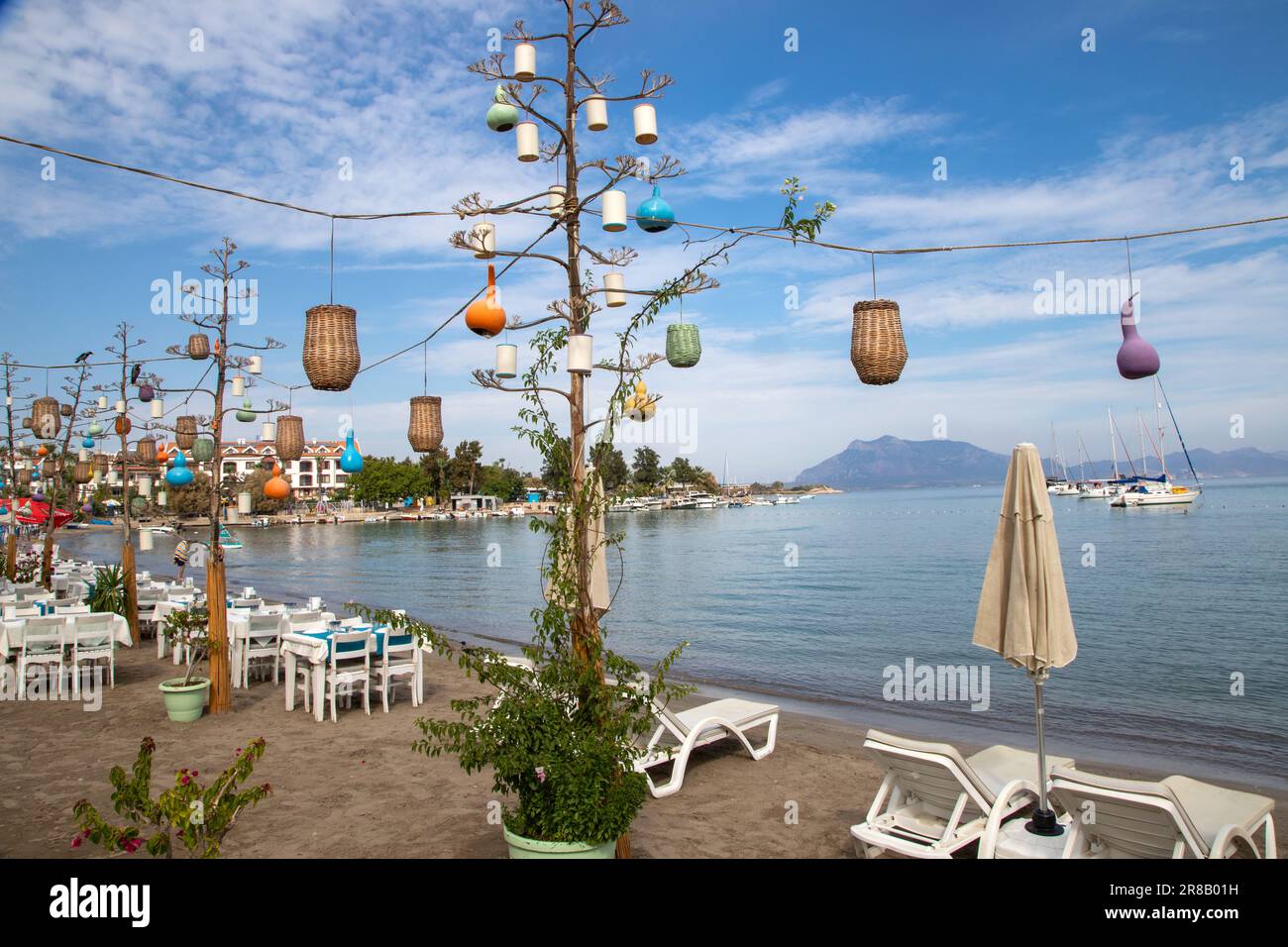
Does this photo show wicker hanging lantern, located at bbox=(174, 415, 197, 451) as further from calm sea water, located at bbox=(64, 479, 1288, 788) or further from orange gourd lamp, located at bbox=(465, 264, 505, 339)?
calm sea water, located at bbox=(64, 479, 1288, 788)

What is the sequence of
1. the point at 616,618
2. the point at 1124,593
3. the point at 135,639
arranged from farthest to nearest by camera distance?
the point at 1124,593 → the point at 616,618 → the point at 135,639

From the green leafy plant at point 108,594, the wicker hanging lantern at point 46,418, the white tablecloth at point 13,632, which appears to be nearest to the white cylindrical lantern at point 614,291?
the white tablecloth at point 13,632

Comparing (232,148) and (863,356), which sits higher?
(232,148)

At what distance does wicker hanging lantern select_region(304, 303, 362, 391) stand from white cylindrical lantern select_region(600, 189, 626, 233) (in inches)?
72.7

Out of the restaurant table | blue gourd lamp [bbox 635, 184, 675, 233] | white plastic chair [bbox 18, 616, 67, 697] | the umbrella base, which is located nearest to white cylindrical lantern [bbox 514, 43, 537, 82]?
blue gourd lamp [bbox 635, 184, 675, 233]

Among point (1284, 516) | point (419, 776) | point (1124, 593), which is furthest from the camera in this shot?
point (1284, 516)

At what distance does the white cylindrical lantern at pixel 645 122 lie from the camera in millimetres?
4129

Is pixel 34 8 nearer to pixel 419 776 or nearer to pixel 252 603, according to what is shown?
→ pixel 419 776

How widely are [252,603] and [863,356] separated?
445 inches

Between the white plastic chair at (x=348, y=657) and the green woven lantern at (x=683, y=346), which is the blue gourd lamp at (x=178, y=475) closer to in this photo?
the white plastic chair at (x=348, y=657)

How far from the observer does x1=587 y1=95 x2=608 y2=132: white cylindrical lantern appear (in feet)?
13.9

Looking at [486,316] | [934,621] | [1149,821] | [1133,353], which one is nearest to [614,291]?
[486,316]

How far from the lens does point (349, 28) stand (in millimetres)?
7629

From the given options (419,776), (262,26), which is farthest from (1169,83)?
(419,776)
